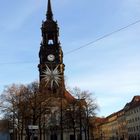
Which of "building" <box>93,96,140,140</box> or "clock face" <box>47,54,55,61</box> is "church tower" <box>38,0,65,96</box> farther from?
"building" <box>93,96,140,140</box>

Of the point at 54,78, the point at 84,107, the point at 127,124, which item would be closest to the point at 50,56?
the point at 54,78

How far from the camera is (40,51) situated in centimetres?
10581

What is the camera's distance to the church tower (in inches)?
3952

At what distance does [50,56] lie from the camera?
350ft

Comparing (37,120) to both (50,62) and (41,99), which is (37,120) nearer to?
(41,99)

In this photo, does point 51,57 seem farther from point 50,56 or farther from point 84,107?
point 84,107

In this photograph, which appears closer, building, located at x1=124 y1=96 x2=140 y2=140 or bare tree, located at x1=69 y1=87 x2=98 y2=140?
bare tree, located at x1=69 y1=87 x2=98 y2=140

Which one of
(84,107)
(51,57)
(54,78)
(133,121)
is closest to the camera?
(84,107)

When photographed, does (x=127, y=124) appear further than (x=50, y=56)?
Yes

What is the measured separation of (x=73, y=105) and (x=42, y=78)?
81.5ft

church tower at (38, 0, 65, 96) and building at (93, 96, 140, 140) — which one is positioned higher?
church tower at (38, 0, 65, 96)

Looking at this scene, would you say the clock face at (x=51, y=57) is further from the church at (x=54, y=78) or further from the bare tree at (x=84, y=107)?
the bare tree at (x=84, y=107)

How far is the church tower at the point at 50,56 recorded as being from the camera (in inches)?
3952

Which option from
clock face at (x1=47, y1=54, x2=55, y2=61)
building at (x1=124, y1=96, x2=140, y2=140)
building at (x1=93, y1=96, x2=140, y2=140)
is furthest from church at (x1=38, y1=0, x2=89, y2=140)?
building at (x1=124, y1=96, x2=140, y2=140)
